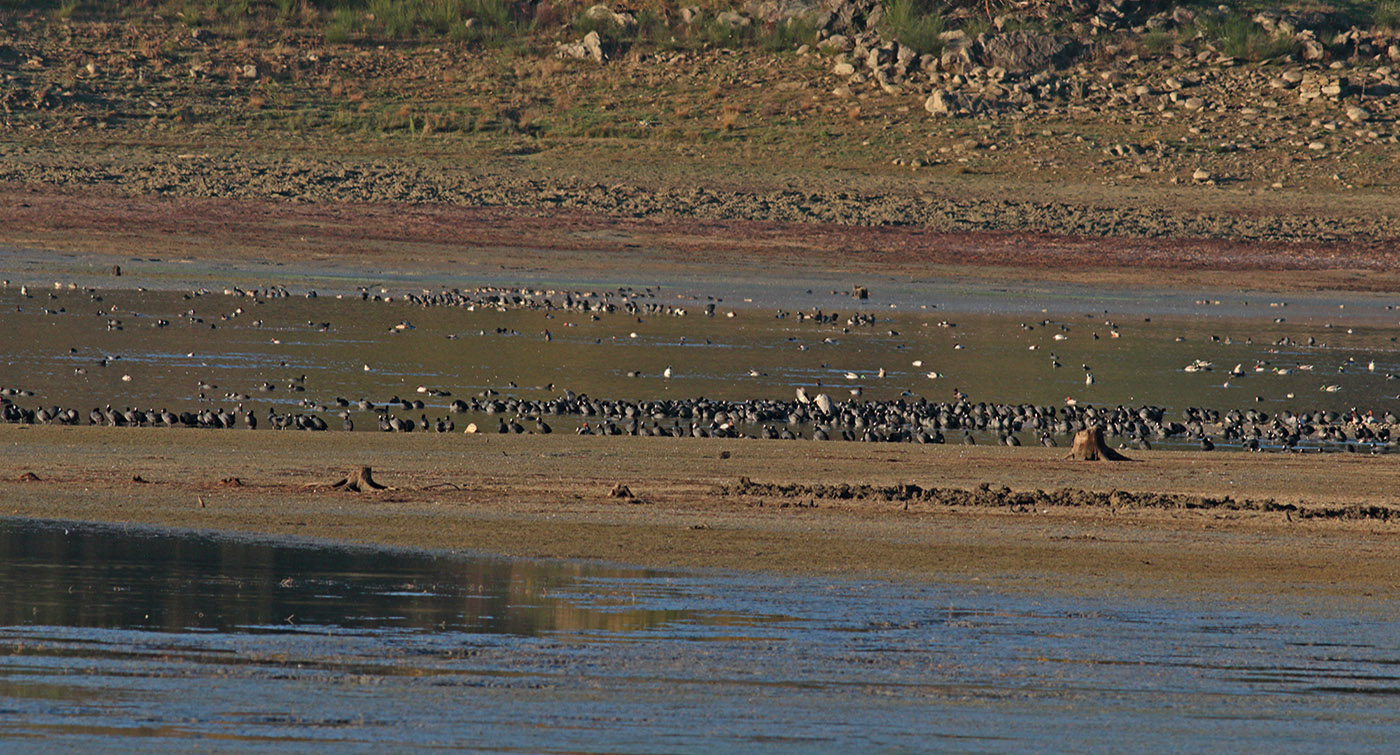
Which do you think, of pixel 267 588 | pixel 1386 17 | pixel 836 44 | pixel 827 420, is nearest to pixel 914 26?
pixel 836 44

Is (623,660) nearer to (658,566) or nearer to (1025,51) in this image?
(658,566)

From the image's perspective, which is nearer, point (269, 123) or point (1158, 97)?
point (269, 123)

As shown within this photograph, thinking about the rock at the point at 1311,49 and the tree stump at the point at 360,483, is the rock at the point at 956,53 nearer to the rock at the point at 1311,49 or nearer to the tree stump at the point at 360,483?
the rock at the point at 1311,49

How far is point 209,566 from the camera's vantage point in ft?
26.2

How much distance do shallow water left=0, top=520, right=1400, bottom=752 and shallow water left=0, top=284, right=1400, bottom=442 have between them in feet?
20.8

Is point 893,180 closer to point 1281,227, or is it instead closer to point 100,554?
point 1281,227

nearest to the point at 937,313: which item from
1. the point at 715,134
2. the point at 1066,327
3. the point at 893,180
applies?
the point at 1066,327

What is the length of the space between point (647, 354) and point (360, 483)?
861 cm

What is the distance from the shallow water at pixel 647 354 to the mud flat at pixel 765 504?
2652mm

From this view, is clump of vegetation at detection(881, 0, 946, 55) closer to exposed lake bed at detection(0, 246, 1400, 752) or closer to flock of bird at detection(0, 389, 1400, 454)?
exposed lake bed at detection(0, 246, 1400, 752)

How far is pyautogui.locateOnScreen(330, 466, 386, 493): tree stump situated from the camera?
403 inches

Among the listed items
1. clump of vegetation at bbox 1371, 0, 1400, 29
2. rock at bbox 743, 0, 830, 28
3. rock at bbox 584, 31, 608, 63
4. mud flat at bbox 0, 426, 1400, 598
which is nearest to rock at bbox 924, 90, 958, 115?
rock at bbox 743, 0, 830, 28

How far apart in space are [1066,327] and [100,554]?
652 inches

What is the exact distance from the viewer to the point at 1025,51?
42719 millimetres
